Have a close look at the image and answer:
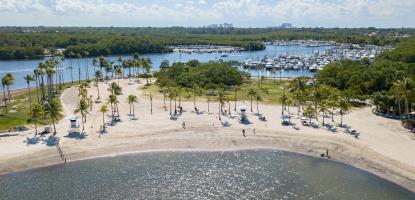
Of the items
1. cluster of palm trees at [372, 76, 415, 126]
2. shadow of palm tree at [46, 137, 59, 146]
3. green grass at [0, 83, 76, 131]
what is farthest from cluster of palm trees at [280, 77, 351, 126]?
green grass at [0, 83, 76, 131]

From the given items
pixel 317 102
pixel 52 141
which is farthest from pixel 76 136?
pixel 317 102

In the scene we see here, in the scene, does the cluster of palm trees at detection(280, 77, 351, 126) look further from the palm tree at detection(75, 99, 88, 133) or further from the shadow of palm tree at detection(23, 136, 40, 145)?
the shadow of palm tree at detection(23, 136, 40, 145)

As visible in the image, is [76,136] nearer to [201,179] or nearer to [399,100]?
[201,179]

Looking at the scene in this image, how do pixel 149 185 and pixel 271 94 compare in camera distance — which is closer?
pixel 149 185

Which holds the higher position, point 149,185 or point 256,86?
point 256,86

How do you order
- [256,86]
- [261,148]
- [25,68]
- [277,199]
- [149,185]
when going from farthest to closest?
[25,68] → [256,86] → [261,148] → [149,185] → [277,199]

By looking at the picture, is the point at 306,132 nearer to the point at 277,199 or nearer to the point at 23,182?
the point at 277,199

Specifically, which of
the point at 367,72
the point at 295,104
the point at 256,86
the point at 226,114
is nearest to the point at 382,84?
the point at 367,72
